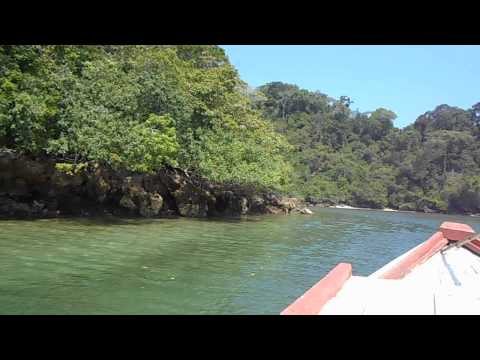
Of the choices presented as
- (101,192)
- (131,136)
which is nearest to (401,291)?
(131,136)

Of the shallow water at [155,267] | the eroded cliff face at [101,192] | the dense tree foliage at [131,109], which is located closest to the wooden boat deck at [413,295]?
the shallow water at [155,267]

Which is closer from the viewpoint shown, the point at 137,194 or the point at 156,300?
the point at 156,300

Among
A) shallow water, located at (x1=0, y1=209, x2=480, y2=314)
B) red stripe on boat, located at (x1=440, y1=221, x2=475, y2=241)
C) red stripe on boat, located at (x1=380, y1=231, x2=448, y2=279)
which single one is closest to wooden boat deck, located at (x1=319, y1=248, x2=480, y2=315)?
red stripe on boat, located at (x1=380, y1=231, x2=448, y2=279)

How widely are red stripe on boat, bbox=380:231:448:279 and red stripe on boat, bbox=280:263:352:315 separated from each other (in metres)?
0.80

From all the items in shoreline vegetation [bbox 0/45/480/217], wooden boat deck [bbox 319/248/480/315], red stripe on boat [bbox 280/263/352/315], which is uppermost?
shoreline vegetation [bbox 0/45/480/217]

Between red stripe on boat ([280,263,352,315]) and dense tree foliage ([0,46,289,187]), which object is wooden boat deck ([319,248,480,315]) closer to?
red stripe on boat ([280,263,352,315])

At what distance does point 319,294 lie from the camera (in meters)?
3.35

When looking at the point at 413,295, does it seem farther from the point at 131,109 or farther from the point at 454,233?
the point at 131,109

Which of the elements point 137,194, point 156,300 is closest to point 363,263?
point 156,300

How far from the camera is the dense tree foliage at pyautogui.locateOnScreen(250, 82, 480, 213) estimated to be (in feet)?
172
